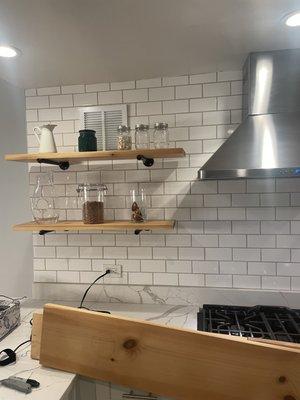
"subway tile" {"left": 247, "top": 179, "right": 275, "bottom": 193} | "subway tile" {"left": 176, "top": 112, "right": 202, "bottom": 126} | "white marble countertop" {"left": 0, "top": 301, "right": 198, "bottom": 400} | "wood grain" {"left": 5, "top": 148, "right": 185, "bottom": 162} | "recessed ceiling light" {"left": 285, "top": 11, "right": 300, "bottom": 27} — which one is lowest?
"white marble countertop" {"left": 0, "top": 301, "right": 198, "bottom": 400}

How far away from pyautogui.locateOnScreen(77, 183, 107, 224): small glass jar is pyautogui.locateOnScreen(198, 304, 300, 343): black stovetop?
0.78m

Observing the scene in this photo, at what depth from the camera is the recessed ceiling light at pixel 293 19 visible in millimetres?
1144

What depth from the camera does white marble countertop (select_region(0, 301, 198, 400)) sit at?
106cm

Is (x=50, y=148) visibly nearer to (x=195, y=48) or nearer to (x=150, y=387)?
(x=195, y=48)

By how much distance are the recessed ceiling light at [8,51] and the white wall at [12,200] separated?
1038 millimetres

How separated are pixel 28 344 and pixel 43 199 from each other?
850 millimetres

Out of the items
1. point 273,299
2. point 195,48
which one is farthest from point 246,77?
point 273,299

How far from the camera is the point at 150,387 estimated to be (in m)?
1.12

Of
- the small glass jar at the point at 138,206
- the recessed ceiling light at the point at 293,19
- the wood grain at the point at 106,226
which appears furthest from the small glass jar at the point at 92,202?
the recessed ceiling light at the point at 293,19

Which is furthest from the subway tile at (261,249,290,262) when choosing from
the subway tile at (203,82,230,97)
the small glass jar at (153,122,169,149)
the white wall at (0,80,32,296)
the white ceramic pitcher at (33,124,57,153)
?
the white wall at (0,80,32,296)

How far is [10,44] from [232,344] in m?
1.55

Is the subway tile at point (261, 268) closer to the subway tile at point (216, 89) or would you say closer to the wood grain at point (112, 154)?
the wood grain at point (112, 154)

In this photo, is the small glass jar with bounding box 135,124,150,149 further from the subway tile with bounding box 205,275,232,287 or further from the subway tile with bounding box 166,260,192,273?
the subway tile with bounding box 205,275,232,287

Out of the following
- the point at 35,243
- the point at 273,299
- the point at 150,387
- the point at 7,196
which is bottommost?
the point at 150,387
